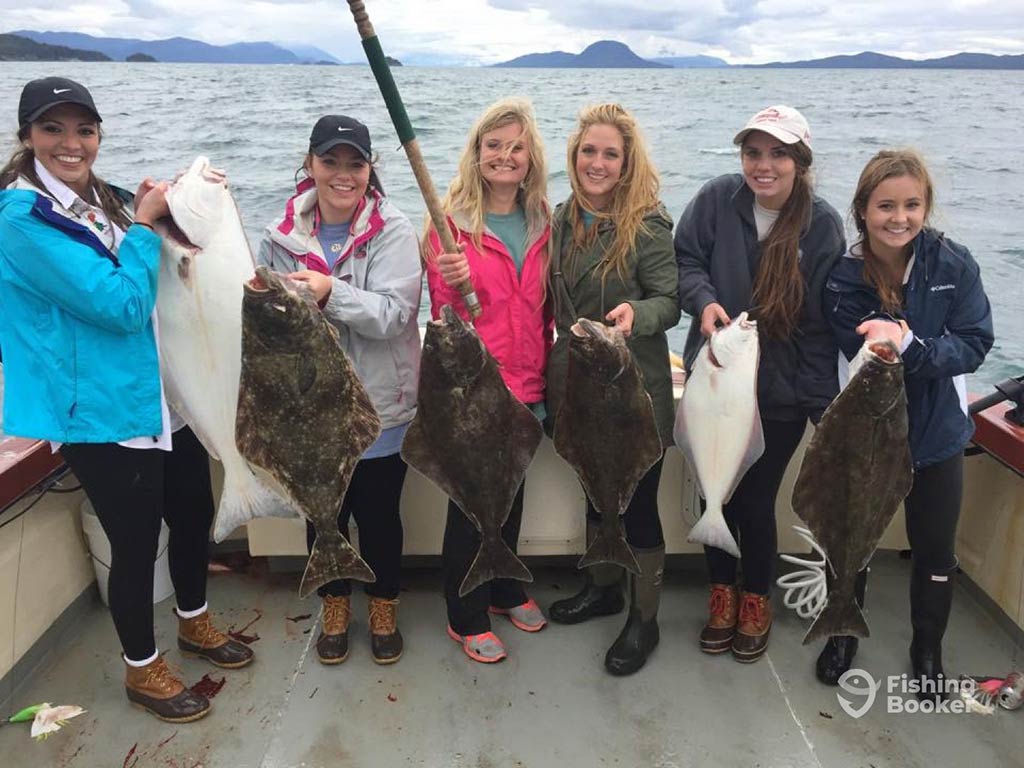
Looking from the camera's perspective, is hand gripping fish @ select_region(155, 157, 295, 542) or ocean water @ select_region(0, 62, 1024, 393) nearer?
hand gripping fish @ select_region(155, 157, 295, 542)

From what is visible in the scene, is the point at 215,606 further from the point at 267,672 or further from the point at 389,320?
the point at 389,320

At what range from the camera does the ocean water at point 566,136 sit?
15664 millimetres

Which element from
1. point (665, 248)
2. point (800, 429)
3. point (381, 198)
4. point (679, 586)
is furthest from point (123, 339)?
point (679, 586)

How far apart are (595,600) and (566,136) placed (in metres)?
19.6

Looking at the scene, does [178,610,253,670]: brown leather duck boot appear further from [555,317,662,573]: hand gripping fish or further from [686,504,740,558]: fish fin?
[686,504,740,558]: fish fin

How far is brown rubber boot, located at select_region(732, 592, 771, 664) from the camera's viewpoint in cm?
354

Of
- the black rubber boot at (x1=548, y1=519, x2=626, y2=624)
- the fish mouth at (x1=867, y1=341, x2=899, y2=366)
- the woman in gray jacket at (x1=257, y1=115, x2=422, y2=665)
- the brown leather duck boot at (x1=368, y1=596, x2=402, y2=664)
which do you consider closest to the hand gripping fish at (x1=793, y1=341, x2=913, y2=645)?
the fish mouth at (x1=867, y1=341, x2=899, y2=366)

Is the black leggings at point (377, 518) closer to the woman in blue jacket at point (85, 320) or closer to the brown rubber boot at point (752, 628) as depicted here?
the woman in blue jacket at point (85, 320)

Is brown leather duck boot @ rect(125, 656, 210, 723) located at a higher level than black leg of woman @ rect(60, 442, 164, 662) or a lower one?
lower

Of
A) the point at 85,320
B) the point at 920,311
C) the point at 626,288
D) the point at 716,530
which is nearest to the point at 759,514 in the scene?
the point at 716,530

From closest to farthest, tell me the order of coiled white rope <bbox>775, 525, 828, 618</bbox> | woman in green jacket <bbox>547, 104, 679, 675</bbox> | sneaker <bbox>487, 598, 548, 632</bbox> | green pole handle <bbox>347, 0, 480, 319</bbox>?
green pole handle <bbox>347, 0, 480, 319</bbox> → woman in green jacket <bbox>547, 104, 679, 675</bbox> → coiled white rope <bbox>775, 525, 828, 618</bbox> → sneaker <bbox>487, 598, 548, 632</bbox>

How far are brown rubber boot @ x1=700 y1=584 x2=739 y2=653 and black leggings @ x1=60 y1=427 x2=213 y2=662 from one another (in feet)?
7.69

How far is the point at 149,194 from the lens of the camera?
2447 millimetres

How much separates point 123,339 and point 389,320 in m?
0.91
